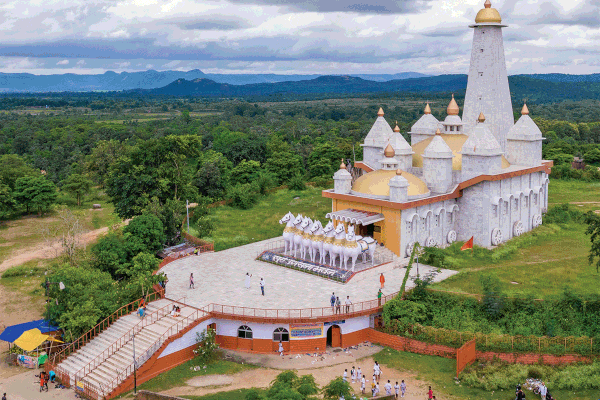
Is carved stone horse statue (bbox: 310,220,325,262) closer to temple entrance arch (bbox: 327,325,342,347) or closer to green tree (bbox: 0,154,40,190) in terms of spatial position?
temple entrance arch (bbox: 327,325,342,347)

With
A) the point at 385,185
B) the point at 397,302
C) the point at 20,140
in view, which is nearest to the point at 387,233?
the point at 385,185

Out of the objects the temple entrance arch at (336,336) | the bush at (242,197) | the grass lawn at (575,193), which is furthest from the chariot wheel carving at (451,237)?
the bush at (242,197)

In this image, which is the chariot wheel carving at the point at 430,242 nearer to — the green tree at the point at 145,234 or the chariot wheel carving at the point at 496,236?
the chariot wheel carving at the point at 496,236

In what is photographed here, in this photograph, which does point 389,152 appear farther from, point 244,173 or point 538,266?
point 244,173

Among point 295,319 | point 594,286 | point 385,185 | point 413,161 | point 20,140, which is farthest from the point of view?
point 20,140

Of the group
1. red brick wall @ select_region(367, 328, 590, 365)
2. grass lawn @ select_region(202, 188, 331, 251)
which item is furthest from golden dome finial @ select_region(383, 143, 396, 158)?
red brick wall @ select_region(367, 328, 590, 365)

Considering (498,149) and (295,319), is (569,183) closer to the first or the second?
(498,149)
